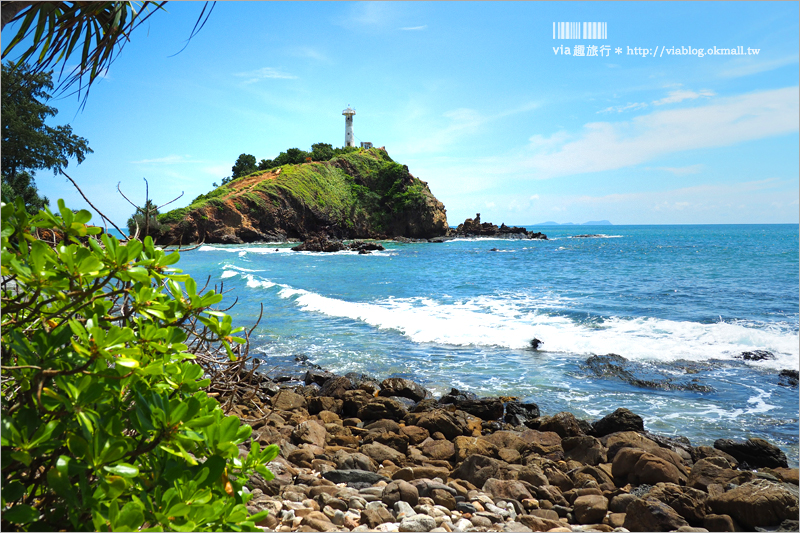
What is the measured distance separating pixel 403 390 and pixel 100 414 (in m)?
6.80

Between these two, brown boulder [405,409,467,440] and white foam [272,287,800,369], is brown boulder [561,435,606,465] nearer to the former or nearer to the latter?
brown boulder [405,409,467,440]

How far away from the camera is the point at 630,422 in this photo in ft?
21.7

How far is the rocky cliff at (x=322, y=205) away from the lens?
6191 cm

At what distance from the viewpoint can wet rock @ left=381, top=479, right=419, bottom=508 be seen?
12.7ft

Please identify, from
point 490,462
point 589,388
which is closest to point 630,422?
point 589,388

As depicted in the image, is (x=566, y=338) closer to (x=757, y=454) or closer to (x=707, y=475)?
(x=757, y=454)

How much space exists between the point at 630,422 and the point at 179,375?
21.7 ft

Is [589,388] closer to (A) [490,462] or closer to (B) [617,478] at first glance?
(B) [617,478]

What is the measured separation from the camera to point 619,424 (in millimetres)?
6617

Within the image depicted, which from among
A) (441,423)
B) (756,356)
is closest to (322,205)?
(756,356)

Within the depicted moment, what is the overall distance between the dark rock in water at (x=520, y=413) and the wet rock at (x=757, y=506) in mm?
2964

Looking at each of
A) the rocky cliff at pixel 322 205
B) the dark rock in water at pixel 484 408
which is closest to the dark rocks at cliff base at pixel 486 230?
the rocky cliff at pixel 322 205

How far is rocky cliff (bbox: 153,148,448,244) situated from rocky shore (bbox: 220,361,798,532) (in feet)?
187

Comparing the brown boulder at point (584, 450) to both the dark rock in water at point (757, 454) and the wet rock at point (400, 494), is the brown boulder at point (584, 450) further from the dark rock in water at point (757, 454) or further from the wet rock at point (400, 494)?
the wet rock at point (400, 494)
